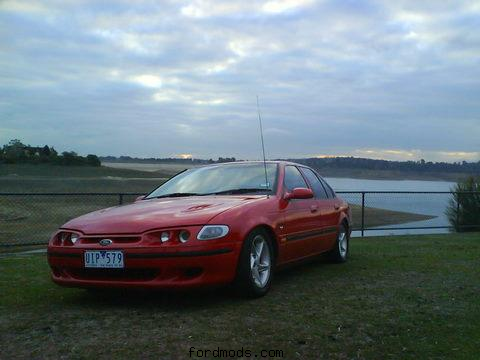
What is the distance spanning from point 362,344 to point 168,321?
1.47 metres

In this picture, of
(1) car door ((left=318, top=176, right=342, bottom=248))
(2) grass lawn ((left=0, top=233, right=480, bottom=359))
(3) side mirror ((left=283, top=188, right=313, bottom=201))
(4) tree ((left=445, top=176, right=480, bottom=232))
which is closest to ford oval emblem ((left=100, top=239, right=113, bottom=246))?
(2) grass lawn ((left=0, top=233, right=480, bottom=359))

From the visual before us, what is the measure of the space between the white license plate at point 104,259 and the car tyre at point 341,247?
353cm

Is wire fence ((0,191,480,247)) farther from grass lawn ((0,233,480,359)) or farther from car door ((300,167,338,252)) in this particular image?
grass lawn ((0,233,480,359))

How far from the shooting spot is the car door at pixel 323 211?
677 centimetres

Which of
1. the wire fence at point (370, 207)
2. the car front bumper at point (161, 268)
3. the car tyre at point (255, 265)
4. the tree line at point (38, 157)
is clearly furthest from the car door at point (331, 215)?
the tree line at point (38, 157)

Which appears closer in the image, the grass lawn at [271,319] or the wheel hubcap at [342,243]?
the grass lawn at [271,319]

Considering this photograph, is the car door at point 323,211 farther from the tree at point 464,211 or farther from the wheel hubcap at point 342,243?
the tree at point 464,211

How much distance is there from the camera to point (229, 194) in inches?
231

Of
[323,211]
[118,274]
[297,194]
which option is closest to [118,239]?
[118,274]

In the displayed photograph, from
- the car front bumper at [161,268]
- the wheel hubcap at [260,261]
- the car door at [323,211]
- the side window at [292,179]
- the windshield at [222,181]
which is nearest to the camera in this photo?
the car front bumper at [161,268]

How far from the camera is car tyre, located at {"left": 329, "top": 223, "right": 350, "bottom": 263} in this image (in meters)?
7.36

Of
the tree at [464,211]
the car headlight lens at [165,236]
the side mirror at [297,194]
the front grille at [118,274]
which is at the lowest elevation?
the tree at [464,211]

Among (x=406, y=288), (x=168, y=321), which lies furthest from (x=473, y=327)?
(x=168, y=321)

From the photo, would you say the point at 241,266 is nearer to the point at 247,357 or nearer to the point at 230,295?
the point at 230,295
